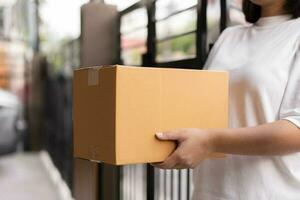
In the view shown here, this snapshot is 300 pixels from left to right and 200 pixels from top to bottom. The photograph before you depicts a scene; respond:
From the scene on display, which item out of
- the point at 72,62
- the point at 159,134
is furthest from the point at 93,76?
the point at 72,62

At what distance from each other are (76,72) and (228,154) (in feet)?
1.41

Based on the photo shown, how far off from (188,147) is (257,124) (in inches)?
8.0

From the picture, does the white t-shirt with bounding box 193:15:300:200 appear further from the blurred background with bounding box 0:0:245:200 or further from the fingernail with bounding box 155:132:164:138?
the blurred background with bounding box 0:0:245:200

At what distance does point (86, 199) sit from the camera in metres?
2.25

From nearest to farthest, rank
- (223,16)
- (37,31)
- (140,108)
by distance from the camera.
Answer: (140,108) → (223,16) → (37,31)

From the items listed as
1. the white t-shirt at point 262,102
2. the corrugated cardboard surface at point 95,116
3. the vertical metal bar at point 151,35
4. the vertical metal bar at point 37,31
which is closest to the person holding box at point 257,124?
the white t-shirt at point 262,102

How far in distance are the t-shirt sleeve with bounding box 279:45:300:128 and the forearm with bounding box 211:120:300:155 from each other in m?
0.04

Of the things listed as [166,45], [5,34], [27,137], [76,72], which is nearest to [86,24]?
[166,45]

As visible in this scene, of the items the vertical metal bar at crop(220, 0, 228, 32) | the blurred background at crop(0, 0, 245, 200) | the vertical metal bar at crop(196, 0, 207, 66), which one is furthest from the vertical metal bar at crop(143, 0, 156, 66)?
the vertical metal bar at crop(220, 0, 228, 32)

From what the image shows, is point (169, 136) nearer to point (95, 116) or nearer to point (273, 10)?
point (95, 116)

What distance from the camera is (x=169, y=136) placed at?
41.4 inches

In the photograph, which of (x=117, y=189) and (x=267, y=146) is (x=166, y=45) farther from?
(x=267, y=146)

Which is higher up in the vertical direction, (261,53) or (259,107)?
(261,53)

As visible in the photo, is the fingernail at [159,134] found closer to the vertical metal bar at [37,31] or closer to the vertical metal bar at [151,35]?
the vertical metal bar at [151,35]
